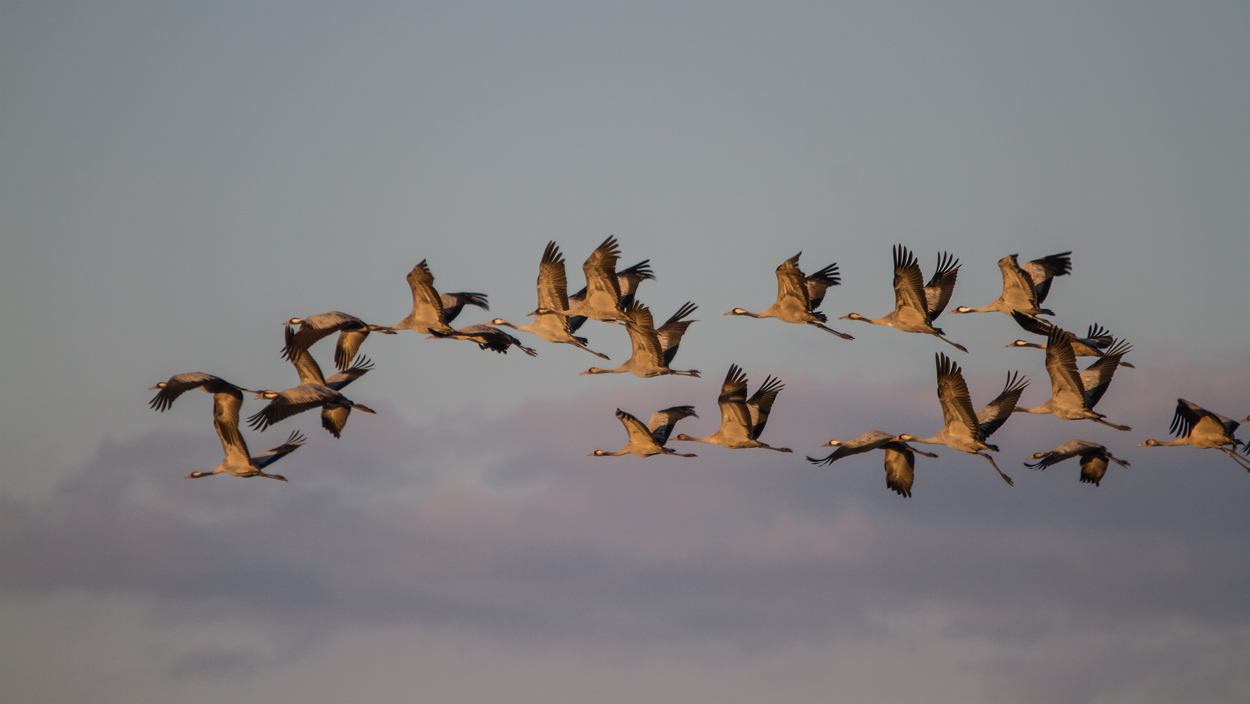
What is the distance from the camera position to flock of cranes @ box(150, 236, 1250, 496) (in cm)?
4494

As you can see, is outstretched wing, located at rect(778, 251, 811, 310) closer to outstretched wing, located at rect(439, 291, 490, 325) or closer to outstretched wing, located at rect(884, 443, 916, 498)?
outstretched wing, located at rect(884, 443, 916, 498)

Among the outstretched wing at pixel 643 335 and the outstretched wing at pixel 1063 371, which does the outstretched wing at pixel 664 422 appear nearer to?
the outstretched wing at pixel 643 335

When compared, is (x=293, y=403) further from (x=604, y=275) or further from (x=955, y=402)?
(x=955, y=402)

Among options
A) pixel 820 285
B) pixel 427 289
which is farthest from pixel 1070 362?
pixel 427 289

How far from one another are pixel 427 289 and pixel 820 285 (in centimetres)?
1191

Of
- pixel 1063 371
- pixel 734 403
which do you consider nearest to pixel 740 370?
pixel 734 403

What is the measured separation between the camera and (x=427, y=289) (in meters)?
46.8

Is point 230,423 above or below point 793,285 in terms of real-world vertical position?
below

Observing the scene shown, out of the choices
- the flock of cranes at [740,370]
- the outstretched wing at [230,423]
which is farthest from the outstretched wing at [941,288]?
the outstretched wing at [230,423]

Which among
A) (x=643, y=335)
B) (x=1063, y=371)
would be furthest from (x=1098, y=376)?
(x=643, y=335)

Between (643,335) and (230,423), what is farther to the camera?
(643,335)

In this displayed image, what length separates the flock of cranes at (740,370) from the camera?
147 ft

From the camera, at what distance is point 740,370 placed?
154 ft

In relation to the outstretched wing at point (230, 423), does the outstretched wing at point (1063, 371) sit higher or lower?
higher
